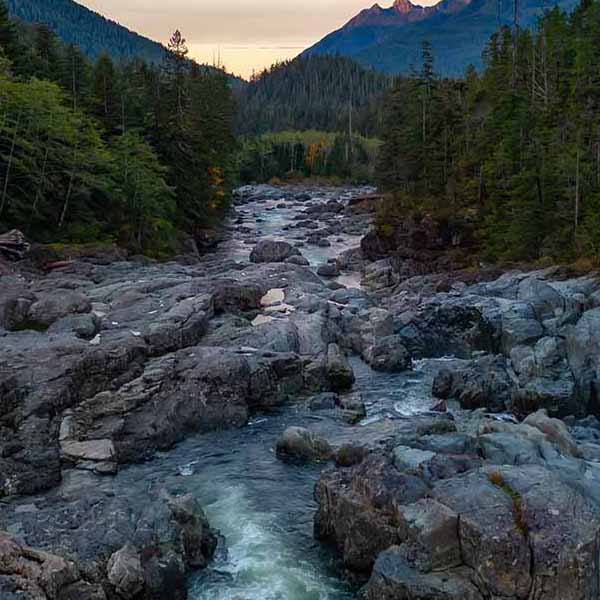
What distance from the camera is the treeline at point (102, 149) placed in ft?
143

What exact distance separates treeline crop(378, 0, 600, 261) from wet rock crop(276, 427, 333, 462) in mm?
24541

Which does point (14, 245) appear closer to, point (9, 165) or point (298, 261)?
point (9, 165)

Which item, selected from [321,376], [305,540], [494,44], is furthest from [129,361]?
[494,44]

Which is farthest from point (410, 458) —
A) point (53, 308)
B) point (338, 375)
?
point (53, 308)

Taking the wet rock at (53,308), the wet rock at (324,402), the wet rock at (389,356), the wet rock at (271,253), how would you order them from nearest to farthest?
1. the wet rock at (324,402)
2. the wet rock at (53,308)
3. the wet rock at (389,356)
4. the wet rock at (271,253)

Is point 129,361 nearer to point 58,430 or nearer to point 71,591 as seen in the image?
point 58,430

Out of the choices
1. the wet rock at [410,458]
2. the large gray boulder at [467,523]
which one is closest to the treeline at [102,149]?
the wet rock at [410,458]

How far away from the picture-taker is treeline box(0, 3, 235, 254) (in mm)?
43625

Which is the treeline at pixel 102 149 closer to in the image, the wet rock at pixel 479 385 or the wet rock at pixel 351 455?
the wet rock at pixel 479 385

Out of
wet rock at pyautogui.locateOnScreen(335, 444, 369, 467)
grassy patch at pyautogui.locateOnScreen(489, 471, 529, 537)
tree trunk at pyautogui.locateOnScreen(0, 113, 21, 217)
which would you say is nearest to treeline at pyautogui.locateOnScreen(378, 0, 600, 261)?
wet rock at pyautogui.locateOnScreen(335, 444, 369, 467)

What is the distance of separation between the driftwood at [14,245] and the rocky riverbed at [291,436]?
1063mm

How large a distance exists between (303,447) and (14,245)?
26.5 m

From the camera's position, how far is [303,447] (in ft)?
68.5

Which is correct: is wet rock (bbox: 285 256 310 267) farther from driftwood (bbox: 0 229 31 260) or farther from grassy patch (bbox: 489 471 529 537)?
grassy patch (bbox: 489 471 529 537)
